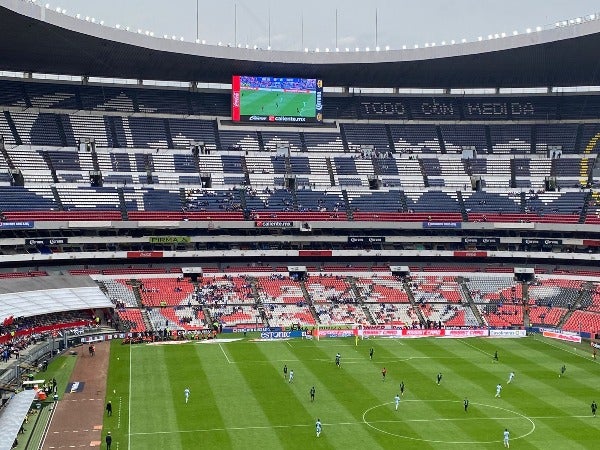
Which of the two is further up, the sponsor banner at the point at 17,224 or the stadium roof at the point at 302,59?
the stadium roof at the point at 302,59

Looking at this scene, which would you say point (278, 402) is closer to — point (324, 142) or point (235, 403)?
point (235, 403)

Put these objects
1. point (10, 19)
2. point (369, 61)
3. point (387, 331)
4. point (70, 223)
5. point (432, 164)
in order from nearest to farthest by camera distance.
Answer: point (10, 19) → point (387, 331) → point (70, 223) → point (369, 61) → point (432, 164)

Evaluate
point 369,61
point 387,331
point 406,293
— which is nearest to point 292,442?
point 387,331

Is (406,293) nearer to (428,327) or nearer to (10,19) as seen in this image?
(428,327)

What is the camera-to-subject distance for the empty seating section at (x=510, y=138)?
9375 centimetres

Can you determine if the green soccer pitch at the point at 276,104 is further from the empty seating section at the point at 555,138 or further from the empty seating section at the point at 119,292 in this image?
the empty seating section at the point at 555,138

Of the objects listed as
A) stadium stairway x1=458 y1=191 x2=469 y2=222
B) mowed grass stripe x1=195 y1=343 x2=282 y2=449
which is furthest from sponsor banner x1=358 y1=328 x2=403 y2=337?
stadium stairway x1=458 y1=191 x2=469 y2=222

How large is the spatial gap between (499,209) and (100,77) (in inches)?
1835

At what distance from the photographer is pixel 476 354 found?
6275 centimetres

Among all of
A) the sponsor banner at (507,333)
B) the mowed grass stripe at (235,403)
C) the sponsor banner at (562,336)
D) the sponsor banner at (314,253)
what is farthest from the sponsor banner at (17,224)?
the sponsor banner at (562,336)

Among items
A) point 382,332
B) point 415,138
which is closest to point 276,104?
point 415,138

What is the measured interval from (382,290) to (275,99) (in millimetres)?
25784

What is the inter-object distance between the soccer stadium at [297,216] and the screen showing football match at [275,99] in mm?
237

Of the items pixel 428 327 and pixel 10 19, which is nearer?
pixel 10 19
